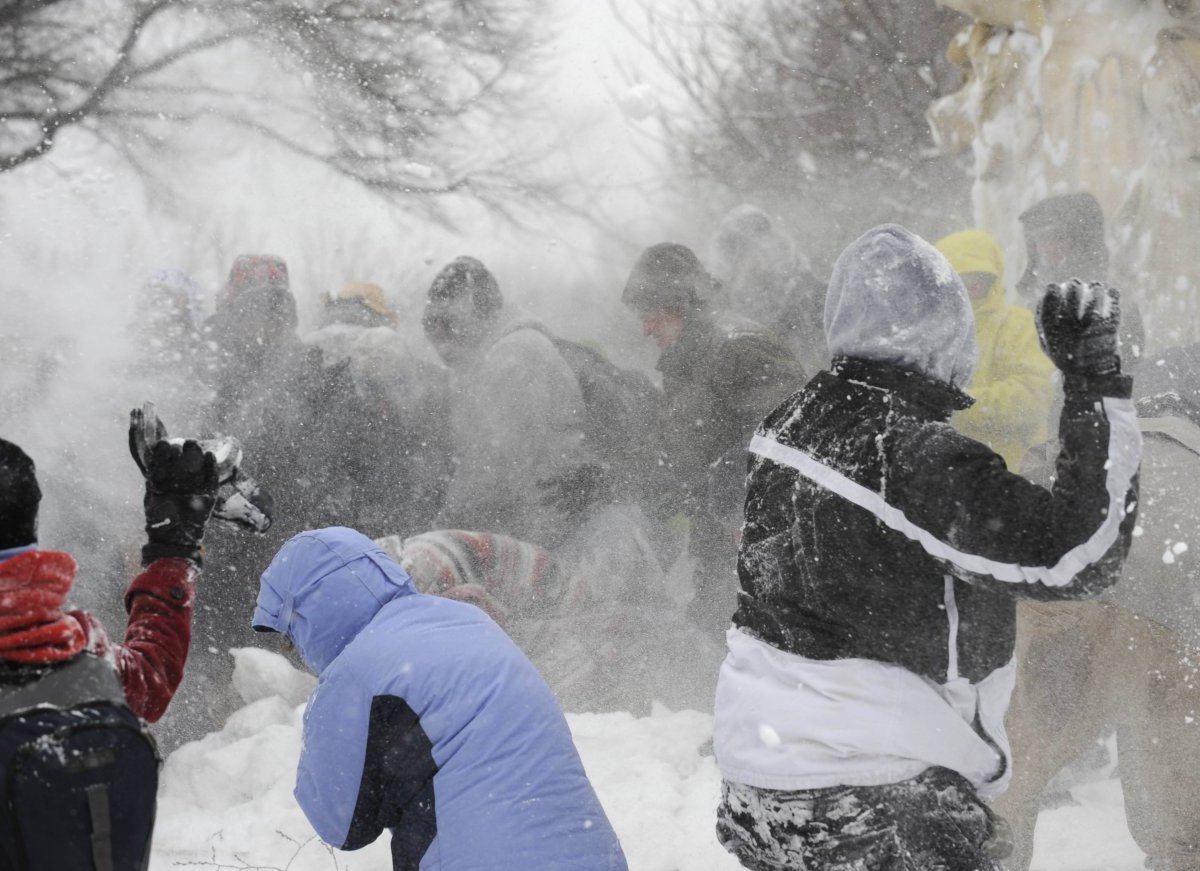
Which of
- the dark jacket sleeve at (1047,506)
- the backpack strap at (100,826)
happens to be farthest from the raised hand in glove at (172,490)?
the dark jacket sleeve at (1047,506)

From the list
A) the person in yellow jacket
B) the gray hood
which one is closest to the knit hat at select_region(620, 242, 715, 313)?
the person in yellow jacket

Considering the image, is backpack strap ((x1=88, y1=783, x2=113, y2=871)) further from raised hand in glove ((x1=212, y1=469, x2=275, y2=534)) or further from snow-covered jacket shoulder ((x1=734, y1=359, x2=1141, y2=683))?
snow-covered jacket shoulder ((x1=734, y1=359, x2=1141, y2=683))

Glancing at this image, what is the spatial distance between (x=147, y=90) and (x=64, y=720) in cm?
564

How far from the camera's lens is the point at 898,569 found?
152 centimetres

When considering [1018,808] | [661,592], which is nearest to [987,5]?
[661,592]

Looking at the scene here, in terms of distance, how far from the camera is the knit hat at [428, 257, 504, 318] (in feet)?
12.8

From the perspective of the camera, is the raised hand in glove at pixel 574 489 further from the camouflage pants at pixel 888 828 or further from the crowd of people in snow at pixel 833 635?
the camouflage pants at pixel 888 828

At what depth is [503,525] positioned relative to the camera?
3.58m

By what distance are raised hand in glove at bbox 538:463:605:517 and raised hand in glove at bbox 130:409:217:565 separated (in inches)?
69.8

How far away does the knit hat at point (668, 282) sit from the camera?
Answer: 360 centimetres

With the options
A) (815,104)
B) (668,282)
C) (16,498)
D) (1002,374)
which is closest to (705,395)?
(668,282)

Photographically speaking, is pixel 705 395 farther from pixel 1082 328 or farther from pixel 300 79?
pixel 300 79

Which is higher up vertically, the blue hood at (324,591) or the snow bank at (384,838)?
the blue hood at (324,591)

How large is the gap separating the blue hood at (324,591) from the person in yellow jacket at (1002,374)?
1822 mm
